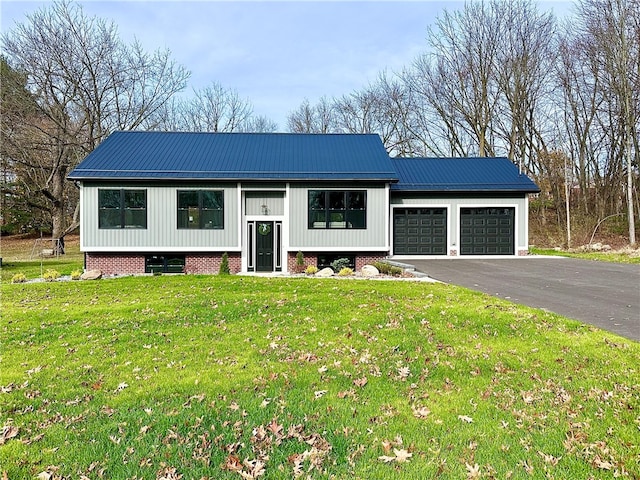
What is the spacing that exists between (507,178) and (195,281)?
46.9 ft

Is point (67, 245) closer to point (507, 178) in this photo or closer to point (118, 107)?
point (118, 107)

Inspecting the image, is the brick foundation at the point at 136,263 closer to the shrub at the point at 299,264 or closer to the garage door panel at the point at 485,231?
the shrub at the point at 299,264

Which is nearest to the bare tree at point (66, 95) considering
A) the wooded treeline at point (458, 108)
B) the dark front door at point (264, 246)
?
the wooded treeline at point (458, 108)

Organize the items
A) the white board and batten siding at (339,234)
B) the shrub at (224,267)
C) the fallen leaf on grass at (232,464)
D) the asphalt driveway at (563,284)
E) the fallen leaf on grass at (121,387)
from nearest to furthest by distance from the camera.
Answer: the fallen leaf on grass at (232,464) < the fallen leaf on grass at (121,387) < the asphalt driveway at (563,284) < the shrub at (224,267) < the white board and batten siding at (339,234)

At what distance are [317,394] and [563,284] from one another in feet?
29.0

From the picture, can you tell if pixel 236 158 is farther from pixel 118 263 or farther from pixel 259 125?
pixel 259 125

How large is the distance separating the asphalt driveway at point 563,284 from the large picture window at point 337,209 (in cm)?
287

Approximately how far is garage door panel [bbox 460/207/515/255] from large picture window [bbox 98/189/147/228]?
1303cm

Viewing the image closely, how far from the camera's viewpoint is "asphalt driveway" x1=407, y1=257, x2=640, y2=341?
7.14 meters

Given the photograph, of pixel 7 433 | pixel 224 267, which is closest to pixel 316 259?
pixel 224 267

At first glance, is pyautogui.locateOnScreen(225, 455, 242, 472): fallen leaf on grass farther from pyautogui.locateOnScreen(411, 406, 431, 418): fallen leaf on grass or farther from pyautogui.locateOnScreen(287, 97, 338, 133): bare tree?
pyautogui.locateOnScreen(287, 97, 338, 133): bare tree

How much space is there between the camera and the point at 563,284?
1059cm

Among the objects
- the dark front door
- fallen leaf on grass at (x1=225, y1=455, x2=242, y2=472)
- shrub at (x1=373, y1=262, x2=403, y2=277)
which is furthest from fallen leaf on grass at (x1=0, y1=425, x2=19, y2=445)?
the dark front door

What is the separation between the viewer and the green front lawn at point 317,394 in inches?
120
